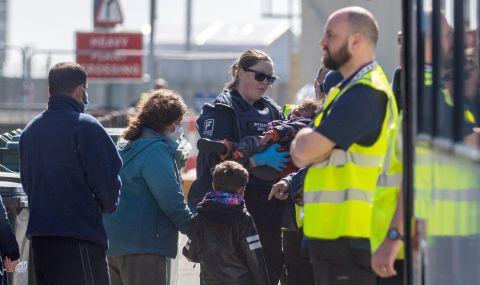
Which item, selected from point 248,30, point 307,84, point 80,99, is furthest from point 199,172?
point 248,30

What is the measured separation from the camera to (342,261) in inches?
207

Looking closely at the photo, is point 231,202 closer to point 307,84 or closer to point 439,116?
point 439,116

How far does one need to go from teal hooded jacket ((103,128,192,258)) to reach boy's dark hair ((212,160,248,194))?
0.25 m

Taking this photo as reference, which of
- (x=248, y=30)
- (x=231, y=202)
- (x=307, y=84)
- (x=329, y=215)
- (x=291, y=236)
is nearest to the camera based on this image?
(x=329, y=215)

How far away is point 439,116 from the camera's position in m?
4.46

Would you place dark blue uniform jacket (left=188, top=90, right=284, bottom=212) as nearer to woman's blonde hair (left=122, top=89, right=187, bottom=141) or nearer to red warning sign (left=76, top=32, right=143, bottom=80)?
woman's blonde hair (left=122, top=89, right=187, bottom=141)

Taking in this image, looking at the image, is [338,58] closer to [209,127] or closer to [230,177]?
[230,177]

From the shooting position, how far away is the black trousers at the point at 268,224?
7605mm

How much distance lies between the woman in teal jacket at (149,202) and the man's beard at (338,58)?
78.5 inches

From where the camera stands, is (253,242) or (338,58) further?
(253,242)

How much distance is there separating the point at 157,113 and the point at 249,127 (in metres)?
0.68

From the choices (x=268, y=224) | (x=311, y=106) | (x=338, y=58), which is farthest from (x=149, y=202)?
(x=338, y=58)

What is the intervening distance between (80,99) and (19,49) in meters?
15.6

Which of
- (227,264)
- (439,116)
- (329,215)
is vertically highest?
(439,116)
